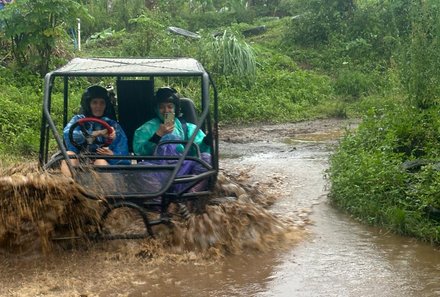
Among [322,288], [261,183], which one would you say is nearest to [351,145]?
[261,183]

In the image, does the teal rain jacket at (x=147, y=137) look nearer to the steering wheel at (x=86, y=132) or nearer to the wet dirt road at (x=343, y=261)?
the steering wheel at (x=86, y=132)

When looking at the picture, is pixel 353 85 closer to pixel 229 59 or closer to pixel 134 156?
pixel 229 59

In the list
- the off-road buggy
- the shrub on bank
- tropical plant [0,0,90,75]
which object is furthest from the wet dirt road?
tropical plant [0,0,90,75]

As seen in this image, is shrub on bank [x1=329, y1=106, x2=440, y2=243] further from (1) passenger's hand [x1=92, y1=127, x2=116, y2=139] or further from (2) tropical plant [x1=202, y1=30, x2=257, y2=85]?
(2) tropical plant [x1=202, y1=30, x2=257, y2=85]

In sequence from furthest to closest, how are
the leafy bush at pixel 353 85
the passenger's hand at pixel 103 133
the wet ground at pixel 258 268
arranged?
the leafy bush at pixel 353 85, the passenger's hand at pixel 103 133, the wet ground at pixel 258 268

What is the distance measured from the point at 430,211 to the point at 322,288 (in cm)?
179

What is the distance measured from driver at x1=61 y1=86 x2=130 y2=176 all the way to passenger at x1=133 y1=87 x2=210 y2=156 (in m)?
0.17

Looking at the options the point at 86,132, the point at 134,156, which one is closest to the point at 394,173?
the point at 134,156

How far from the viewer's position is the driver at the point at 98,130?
6785mm

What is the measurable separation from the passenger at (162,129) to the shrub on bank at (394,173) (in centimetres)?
165

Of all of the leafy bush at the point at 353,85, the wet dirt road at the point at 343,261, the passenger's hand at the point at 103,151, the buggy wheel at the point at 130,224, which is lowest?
the wet dirt road at the point at 343,261

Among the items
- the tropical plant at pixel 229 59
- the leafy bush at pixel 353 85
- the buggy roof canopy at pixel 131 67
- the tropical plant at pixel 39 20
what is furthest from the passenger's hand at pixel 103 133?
the leafy bush at pixel 353 85

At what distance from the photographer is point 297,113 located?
16.6m

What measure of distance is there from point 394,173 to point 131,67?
2.76 m
